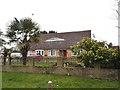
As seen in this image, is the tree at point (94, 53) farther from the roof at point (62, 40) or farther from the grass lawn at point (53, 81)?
the roof at point (62, 40)

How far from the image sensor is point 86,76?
65.9 feet

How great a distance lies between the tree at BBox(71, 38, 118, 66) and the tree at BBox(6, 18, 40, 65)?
23.1ft

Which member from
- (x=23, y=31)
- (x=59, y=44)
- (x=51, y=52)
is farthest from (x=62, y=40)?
(x=23, y=31)

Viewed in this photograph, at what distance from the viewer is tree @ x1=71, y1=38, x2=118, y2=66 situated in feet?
65.4

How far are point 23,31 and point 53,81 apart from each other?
1024cm

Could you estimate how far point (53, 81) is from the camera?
18812mm

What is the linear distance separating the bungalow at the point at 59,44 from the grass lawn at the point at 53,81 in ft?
111

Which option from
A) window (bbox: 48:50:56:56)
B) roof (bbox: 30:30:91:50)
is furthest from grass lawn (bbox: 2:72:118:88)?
window (bbox: 48:50:56:56)

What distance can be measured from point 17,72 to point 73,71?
17.8 ft

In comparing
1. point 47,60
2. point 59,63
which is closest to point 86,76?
point 59,63

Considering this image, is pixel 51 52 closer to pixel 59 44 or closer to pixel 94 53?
pixel 59 44

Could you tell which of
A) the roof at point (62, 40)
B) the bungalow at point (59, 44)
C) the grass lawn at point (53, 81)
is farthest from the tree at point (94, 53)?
the roof at point (62, 40)

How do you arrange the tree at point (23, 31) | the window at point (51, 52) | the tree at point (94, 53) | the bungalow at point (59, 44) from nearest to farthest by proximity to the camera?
the tree at point (94, 53), the tree at point (23, 31), the bungalow at point (59, 44), the window at point (51, 52)

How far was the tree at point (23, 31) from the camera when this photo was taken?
27.8 m
